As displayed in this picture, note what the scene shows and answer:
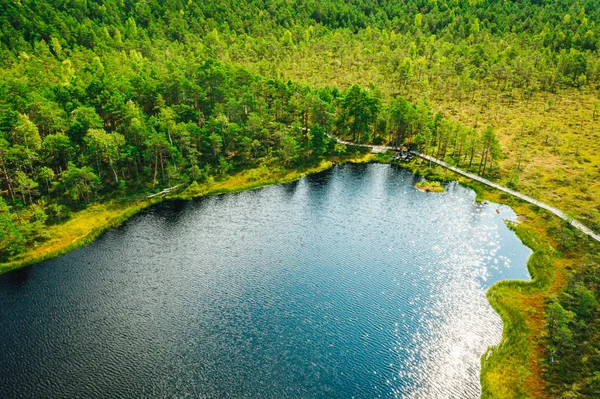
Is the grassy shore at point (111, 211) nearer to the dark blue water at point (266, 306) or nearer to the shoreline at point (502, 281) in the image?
the shoreline at point (502, 281)

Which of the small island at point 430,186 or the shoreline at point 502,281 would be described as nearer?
the shoreline at point 502,281

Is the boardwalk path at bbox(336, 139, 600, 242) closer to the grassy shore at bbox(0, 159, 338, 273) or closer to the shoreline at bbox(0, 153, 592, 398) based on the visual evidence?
the shoreline at bbox(0, 153, 592, 398)

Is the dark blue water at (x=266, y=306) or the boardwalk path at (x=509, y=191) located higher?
the boardwalk path at (x=509, y=191)

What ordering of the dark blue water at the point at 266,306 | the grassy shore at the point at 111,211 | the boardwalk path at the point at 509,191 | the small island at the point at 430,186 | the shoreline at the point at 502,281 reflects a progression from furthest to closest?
the small island at the point at 430,186, the boardwalk path at the point at 509,191, the grassy shore at the point at 111,211, the shoreline at the point at 502,281, the dark blue water at the point at 266,306

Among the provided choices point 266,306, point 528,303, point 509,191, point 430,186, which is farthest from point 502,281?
point 430,186

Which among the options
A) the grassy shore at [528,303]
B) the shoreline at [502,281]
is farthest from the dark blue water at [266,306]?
the shoreline at [502,281]

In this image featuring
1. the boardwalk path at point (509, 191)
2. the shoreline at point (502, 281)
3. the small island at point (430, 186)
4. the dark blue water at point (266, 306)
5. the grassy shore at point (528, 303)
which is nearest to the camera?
the grassy shore at point (528, 303)

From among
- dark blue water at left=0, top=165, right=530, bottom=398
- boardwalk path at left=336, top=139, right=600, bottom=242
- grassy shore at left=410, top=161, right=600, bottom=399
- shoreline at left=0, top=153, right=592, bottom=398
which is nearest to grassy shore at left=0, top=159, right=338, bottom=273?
shoreline at left=0, top=153, right=592, bottom=398
